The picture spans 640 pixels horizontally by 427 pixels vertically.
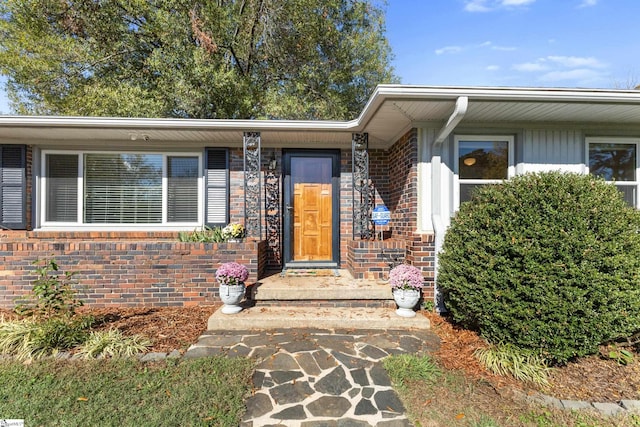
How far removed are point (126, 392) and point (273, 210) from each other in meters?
3.43

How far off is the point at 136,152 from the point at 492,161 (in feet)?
19.4

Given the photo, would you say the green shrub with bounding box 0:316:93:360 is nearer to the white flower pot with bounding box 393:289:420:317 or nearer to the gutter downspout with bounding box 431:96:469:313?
the white flower pot with bounding box 393:289:420:317

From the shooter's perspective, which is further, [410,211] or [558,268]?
[410,211]

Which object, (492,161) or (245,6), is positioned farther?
(245,6)

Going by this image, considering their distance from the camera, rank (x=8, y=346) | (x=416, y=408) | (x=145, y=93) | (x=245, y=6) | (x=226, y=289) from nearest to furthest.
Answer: (x=416, y=408)
(x=8, y=346)
(x=226, y=289)
(x=145, y=93)
(x=245, y=6)

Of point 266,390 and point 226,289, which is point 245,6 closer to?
point 226,289

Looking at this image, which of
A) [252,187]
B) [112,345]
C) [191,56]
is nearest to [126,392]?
[112,345]

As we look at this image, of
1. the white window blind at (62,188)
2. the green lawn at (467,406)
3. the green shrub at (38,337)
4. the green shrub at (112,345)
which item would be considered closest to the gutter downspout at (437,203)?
the green lawn at (467,406)

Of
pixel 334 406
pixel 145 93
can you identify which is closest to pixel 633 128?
pixel 334 406

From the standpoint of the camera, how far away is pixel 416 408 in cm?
209

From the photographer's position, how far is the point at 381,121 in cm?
407

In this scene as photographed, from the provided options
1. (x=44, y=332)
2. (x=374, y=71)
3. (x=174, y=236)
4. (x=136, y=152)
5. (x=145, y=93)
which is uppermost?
(x=374, y=71)

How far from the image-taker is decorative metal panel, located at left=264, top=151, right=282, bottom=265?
17.1 ft

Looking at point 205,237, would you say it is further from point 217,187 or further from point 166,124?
point 166,124
